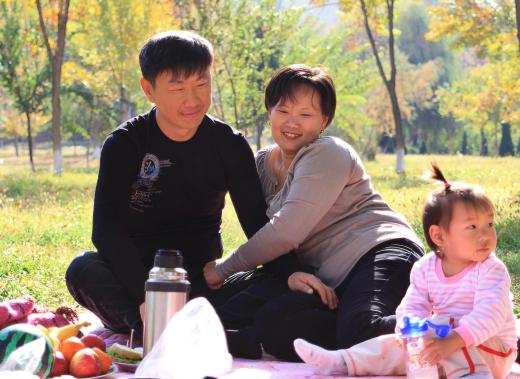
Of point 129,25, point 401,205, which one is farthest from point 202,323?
point 129,25

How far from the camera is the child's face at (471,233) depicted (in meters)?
3.19

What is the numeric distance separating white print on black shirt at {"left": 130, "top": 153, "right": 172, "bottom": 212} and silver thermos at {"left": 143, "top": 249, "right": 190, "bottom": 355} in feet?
3.75

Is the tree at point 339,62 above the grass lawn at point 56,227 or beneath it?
above

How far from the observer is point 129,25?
76.0 ft

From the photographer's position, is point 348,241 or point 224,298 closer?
point 348,241

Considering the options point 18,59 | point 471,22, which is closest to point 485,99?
point 471,22

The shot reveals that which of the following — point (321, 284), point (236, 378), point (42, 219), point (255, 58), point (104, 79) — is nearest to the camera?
point (236, 378)

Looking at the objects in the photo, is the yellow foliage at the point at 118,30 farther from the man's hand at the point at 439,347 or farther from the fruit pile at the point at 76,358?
the man's hand at the point at 439,347

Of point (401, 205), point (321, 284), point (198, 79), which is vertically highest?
point (198, 79)

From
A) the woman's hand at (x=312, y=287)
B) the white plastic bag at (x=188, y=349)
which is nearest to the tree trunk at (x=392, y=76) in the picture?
the woman's hand at (x=312, y=287)

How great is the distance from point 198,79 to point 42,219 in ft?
19.1

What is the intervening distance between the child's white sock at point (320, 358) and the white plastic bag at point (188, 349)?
0.57 m

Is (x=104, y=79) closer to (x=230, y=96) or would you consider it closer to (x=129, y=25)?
(x=129, y=25)

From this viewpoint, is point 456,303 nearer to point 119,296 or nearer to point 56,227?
point 119,296
